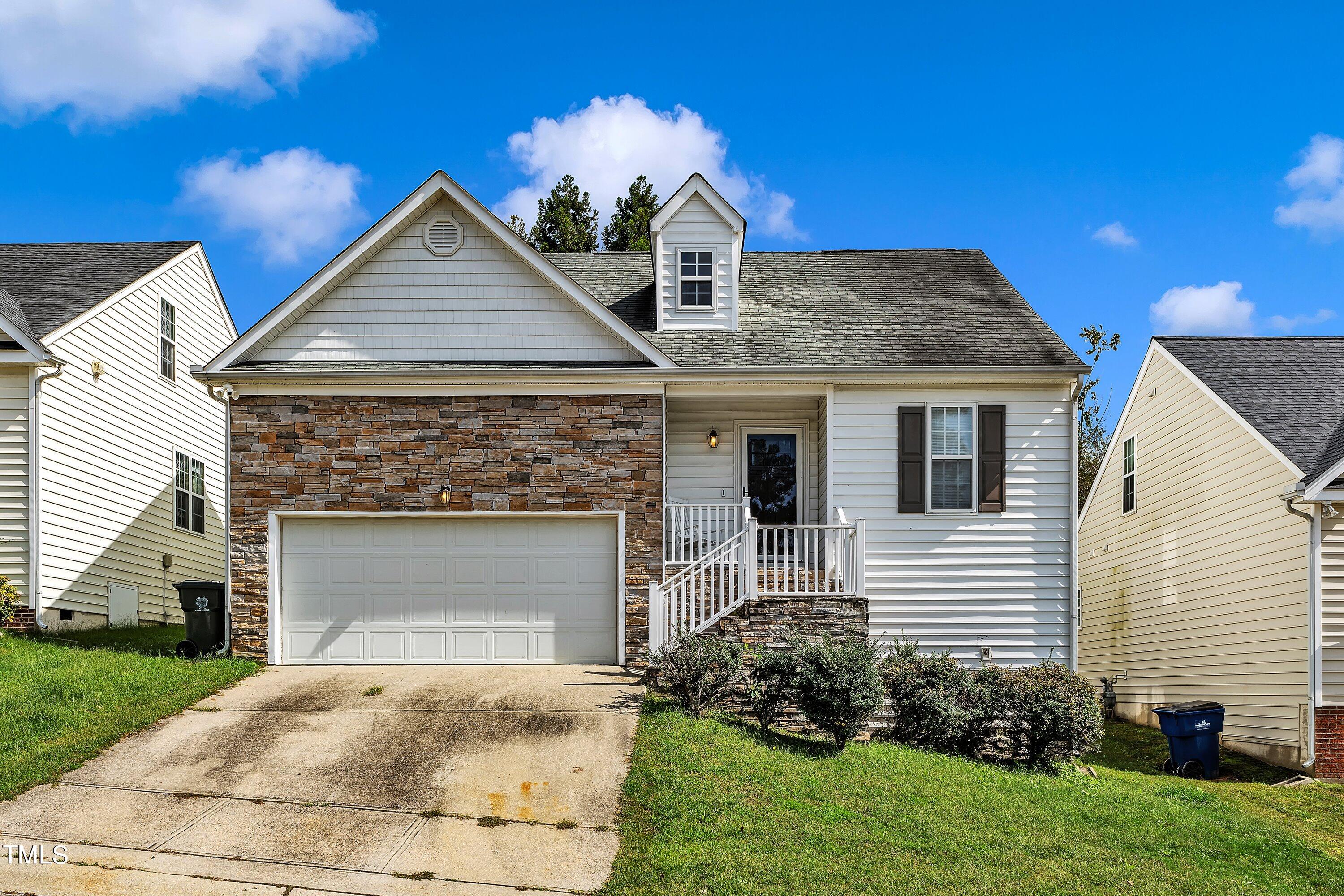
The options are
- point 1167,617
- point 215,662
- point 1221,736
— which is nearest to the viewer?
point 215,662

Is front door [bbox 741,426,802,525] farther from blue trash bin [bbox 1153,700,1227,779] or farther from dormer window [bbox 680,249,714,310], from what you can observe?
blue trash bin [bbox 1153,700,1227,779]

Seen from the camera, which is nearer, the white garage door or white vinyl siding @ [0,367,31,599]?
the white garage door

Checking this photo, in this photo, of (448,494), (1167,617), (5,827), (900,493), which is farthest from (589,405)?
(1167,617)

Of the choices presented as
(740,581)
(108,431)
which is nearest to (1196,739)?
(740,581)

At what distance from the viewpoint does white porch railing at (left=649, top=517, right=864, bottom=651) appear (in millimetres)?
12688

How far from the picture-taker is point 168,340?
1914 cm

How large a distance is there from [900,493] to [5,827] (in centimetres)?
1024

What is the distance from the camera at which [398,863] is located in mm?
7703

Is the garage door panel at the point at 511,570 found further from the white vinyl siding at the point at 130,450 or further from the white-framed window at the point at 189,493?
the white-framed window at the point at 189,493

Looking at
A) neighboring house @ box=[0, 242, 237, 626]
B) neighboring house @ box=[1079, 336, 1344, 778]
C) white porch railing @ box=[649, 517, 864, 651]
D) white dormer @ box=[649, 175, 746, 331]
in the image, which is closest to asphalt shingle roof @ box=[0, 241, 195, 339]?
neighboring house @ box=[0, 242, 237, 626]

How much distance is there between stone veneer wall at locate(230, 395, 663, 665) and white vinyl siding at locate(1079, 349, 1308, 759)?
25.3 ft

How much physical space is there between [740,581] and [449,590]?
154 inches

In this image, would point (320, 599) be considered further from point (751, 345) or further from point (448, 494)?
point (751, 345)

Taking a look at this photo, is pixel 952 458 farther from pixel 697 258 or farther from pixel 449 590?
pixel 449 590
